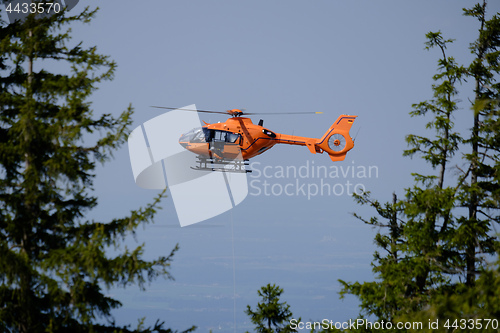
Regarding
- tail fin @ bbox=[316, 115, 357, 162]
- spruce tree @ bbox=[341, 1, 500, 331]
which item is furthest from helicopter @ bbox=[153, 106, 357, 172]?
spruce tree @ bbox=[341, 1, 500, 331]

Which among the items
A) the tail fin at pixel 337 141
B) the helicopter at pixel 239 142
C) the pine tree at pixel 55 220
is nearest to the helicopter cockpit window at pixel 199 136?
the helicopter at pixel 239 142

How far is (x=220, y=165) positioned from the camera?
29.4m

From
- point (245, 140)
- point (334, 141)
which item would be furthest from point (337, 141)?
point (245, 140)

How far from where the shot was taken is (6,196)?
43.5 feet

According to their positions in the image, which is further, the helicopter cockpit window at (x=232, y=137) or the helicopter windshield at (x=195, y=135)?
the helicopter windshield at (x=195, y=135)

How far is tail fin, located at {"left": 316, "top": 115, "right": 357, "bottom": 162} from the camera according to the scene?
3312cm

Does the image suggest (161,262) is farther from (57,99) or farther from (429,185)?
(429,185)

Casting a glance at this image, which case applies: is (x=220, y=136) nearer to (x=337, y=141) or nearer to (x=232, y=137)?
(x=232, y=137)

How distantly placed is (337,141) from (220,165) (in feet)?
25.6

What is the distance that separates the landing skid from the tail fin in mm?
5972

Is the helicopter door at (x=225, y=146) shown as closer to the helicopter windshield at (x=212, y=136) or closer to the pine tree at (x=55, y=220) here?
the helicopter windshield at (x=212, y=136)

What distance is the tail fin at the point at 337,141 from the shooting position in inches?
1304

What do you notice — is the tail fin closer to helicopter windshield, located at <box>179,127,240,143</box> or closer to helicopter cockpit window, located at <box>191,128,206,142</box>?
helicopter windshield, located at <box>179,127,240,143</box>

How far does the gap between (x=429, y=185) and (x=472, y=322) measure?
9.95 meters
